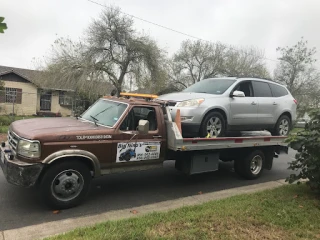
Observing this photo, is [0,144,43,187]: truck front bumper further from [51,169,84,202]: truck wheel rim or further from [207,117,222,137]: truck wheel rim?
[207,117,222,137]: truck wheel rim

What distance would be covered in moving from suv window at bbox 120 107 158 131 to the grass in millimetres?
1769

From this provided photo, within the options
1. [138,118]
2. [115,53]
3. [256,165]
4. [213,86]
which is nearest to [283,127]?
[256,165]

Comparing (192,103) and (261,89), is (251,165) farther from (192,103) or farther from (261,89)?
(192,103)

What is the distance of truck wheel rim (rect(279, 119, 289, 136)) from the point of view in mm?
8195

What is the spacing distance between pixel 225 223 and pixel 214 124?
9.42 ft

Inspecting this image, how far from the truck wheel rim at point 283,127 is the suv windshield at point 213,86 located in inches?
78.8

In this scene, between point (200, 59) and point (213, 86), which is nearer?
point (213, 86)

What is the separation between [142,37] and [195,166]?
21.7 meters

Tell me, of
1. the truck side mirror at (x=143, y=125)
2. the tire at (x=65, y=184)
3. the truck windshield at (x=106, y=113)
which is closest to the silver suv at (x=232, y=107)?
the truck side mirror at (x=143, y=125)

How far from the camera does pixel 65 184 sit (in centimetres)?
499

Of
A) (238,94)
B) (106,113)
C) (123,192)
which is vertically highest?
(238,94)

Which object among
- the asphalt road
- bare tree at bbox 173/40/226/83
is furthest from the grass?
bare tree at bbox 173/40/226/83

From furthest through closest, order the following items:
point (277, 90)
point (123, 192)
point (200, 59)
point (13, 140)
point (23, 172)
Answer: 1. point (200, 59)
2. point (277, 90)
3. point (123, 192)
4. point (13, 140)
5. point (23, 172)

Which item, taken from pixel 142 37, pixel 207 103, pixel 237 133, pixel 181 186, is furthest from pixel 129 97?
pixel 142 37
